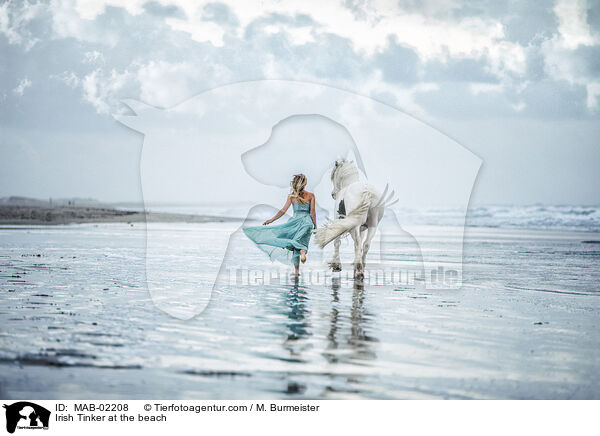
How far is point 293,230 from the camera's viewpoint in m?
10.2

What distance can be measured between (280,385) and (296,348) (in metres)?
0.97

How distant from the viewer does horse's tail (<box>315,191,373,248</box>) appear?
32.8 ft

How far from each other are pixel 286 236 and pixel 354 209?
1.11m

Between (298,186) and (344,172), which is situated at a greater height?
(344,172)

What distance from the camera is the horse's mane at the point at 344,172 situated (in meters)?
10.3

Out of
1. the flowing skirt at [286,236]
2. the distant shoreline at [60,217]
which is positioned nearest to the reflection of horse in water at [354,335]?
the flowing skirt at [286,236]

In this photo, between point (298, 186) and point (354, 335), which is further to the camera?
point (298, 186)

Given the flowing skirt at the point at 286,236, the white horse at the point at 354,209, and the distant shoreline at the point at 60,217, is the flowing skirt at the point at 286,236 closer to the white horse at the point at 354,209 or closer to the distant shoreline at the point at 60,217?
the white horse at the point at 354,209

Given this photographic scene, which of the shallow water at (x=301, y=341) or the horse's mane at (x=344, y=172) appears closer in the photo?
the shallow water at (x=301, y=341)

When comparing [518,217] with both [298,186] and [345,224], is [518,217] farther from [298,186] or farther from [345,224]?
[298,186]
